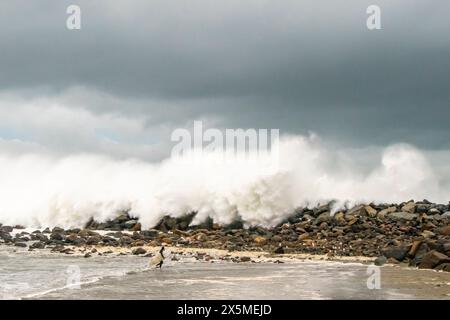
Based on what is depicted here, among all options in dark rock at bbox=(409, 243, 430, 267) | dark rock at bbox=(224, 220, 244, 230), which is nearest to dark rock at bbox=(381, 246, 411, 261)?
dark rock at bbox=(409, 243, 430, 267)

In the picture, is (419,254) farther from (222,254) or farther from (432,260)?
(222,254)

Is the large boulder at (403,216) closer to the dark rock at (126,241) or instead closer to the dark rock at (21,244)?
the dark rock at (126,241)

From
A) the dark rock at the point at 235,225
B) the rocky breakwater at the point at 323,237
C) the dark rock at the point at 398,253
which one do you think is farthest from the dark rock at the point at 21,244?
the dark rock at the point at 398,253

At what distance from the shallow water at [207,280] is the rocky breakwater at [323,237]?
212 centimetres

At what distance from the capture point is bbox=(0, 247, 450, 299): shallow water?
15031 mm

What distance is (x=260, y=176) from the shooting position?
4272cm

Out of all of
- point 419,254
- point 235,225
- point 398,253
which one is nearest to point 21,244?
point 235,225

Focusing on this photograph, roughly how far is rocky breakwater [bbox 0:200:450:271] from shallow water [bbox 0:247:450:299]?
2122mm

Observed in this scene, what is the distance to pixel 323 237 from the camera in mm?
31062

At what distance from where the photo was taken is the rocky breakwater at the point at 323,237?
75.3ft

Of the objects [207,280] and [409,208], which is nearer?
[207,280]

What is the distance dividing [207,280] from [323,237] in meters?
Answer: 14.4
